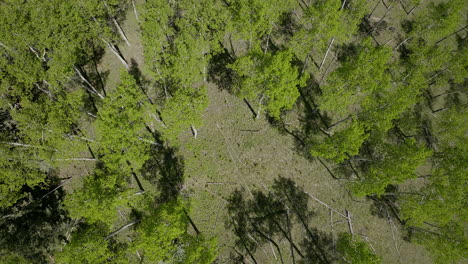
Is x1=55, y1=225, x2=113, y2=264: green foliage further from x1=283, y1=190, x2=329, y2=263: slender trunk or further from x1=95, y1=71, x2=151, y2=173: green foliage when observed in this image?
x1=283, y1=190, x2=329, y2=263: slender trunk

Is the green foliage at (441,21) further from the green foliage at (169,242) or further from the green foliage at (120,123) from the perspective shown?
the green foliage at (169,242)

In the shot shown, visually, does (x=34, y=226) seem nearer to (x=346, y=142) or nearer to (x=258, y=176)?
(x=258, y=176)

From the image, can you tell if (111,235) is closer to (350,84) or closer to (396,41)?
(350,84)

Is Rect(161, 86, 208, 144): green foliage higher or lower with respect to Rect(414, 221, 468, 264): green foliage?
higher

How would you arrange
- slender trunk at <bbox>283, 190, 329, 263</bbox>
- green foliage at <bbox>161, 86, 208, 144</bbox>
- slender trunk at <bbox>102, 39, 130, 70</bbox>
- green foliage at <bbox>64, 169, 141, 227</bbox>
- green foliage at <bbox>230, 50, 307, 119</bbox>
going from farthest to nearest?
slender trunk at <bbox>102, 39, 130, 70</bbox>
slender trunk at <bbox>283, 190, 329, 263</bbox>
green foliage at <bbox>230, 50, 307, 119</bbox>
green foliage at <bbox>161, 86, 208, 144</bbox>
green foliage at <bbox>64, 169, 141, 227</bbox>

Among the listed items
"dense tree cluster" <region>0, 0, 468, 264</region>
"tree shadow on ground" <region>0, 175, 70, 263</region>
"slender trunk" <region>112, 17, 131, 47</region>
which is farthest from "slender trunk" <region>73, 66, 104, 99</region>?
"tree shadow on ground" <region>0, 175, 70, 263</region>

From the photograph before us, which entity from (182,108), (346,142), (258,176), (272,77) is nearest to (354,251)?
(346,142)
